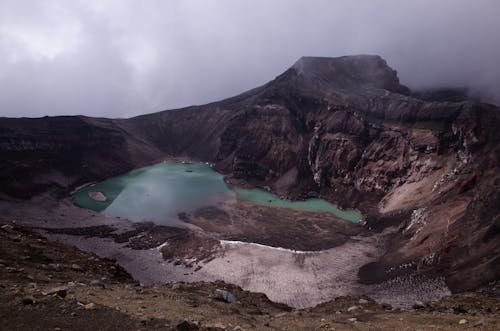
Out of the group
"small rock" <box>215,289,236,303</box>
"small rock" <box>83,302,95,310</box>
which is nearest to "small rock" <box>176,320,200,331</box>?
"small rock" <box>83,302,95,310</box>

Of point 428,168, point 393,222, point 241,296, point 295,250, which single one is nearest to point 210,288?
point 241,296

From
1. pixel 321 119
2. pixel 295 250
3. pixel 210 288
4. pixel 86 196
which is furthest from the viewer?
pixel 321 119

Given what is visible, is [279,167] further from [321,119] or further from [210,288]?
[210,288]

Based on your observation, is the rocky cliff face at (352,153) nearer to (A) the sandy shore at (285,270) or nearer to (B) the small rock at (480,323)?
(A) the sandy shore at (285,270)

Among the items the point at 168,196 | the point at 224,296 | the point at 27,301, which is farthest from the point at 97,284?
the point at 168,196

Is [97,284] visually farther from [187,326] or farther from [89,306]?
[187,326]
